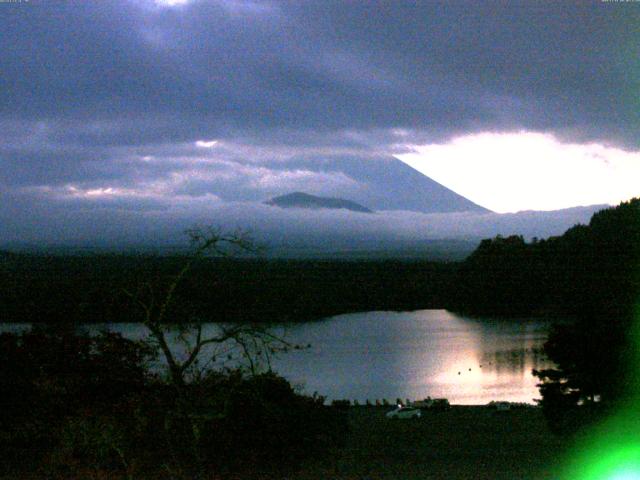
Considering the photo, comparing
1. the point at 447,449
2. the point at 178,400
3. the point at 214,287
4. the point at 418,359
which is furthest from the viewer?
the point at 418,359

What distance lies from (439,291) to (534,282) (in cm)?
515

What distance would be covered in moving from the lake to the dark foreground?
2564 mm

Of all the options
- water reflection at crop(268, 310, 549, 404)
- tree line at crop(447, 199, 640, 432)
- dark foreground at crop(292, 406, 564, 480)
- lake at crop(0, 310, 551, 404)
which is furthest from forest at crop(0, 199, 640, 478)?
water reflection at crop(268, 310, 549, 404)

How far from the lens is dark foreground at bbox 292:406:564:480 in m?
5.33

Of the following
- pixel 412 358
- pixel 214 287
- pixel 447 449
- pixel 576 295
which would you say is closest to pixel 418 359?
pixel 412 358

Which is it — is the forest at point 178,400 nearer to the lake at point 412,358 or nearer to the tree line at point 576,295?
the tree line at point 576,295

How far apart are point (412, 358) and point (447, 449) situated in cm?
1402

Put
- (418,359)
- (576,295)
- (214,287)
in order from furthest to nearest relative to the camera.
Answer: (576,295) → (418,359) → (214,287)

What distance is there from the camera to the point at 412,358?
20719 mm

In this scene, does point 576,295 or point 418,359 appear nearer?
point 418,359

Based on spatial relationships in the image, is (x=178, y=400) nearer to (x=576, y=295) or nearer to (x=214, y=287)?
(x=214, y=287)

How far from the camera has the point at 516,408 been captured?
1200cm

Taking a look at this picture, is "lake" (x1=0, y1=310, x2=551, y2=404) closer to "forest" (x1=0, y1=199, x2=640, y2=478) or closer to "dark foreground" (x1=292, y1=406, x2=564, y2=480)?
"dark foreground" (x1=292, y1=406, x2=564, y2=480)


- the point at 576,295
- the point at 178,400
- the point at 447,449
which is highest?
the point at 178,400
